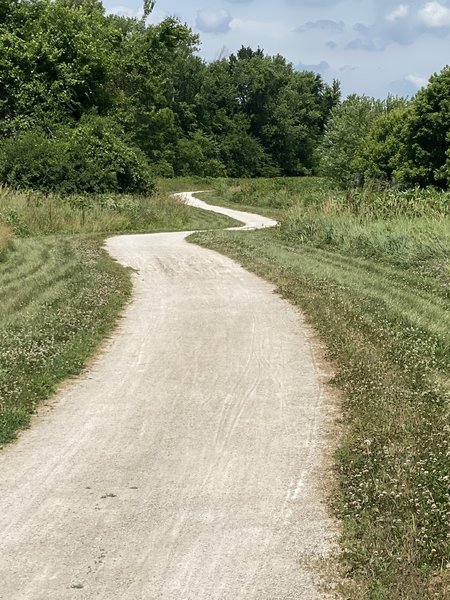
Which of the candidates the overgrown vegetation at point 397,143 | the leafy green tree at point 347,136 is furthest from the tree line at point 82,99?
the leafy green tree at point 347,136

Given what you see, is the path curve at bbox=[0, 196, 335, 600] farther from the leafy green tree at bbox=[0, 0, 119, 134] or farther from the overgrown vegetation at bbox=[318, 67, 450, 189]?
the leafy green tree at bbox=[0, 0, 119, 134]

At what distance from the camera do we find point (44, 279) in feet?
46.4

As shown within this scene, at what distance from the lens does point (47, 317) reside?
10133 mm

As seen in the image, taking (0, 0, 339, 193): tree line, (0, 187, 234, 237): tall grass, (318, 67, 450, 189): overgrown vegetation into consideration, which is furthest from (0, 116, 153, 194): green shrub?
(318, 67, 450, 189): overgrown vegetation

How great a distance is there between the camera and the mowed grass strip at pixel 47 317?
713 centimetres

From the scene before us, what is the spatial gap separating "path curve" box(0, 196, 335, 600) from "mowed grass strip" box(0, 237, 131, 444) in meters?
0.28

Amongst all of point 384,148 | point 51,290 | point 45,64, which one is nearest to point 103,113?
point 45,64

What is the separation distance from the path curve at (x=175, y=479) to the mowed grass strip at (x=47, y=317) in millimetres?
276

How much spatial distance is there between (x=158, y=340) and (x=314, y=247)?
1191cm

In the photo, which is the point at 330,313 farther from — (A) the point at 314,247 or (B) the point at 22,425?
(A) the point at 314,247

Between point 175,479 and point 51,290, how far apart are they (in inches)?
316

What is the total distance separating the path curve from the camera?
402 centimetres

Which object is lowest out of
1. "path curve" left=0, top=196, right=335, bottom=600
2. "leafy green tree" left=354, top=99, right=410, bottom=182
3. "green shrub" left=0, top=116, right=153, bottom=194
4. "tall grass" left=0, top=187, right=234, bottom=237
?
"path curve" left=0, top=196, right=335, bottom=600

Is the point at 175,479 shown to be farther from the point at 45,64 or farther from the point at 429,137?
the point at 429,137
